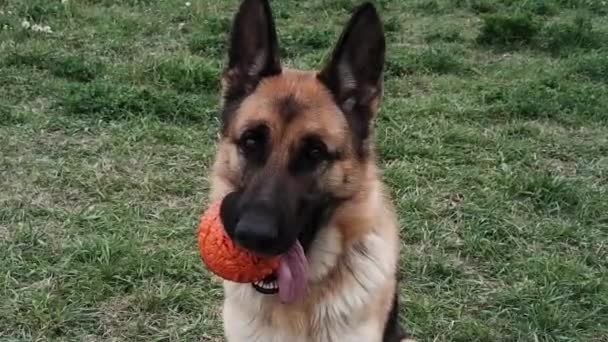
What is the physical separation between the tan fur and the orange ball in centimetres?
21

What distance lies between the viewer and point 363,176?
10.1 ft

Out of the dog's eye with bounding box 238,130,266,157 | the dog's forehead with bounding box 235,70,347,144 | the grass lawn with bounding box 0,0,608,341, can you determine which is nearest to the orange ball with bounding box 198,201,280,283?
the dog's eye with bounding box 238,130,266,157

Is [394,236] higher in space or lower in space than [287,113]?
lower

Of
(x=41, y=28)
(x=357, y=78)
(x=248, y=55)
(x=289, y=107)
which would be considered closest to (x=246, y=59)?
(x=248, y=55)

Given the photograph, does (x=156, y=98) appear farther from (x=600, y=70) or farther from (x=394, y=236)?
(x=600, y=70)

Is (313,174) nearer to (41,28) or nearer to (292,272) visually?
(292,272)

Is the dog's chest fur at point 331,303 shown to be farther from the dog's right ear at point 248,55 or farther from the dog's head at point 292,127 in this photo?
the dog's right ear at point 248,55

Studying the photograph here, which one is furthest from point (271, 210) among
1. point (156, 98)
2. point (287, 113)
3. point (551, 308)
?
point (156, 98)

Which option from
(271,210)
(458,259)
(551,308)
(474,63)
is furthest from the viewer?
(474,63)

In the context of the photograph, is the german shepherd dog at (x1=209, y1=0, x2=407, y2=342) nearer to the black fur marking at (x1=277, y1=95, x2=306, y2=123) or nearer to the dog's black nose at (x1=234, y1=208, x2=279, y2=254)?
the black fur marking at (x1=277, y1=95, x2=306, y2=123)

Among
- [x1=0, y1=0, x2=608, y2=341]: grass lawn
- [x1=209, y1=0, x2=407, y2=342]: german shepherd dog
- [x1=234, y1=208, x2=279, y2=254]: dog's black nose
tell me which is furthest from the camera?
[x1=0, y1=0, x2=608, y2=341]: grass lawn

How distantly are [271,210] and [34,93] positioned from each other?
4.48 meters

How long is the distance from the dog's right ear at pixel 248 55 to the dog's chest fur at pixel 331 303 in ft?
2.20

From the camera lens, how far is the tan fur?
2.97 metres
